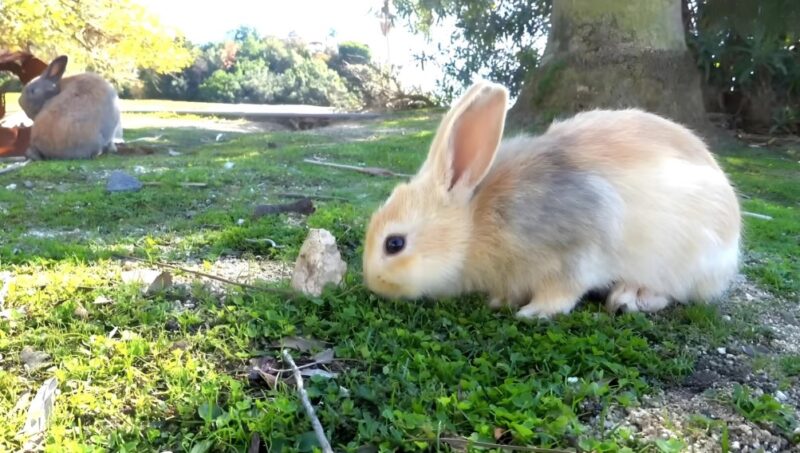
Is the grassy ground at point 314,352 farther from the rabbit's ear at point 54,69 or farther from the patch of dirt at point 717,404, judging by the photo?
the rabbit's ear at point 54,69

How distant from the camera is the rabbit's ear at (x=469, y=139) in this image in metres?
2.52

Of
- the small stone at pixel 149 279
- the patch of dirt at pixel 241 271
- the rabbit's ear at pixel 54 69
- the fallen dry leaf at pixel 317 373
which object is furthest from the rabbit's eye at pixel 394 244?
the rabbit's ear at pixel 54 69

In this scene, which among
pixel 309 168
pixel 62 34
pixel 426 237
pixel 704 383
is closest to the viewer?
pixel 704 383

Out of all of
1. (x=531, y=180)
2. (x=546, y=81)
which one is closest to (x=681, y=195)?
(x=531, y=180)

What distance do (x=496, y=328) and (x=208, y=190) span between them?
10.5 feet

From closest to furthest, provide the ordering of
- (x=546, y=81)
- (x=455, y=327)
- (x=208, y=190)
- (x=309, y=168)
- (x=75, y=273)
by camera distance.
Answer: (x=455, y=327)
(x=75, y=273)
(x=208, y=190)
(x=309, y=168)
(x=546, y=81)

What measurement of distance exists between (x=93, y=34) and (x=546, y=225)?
1103 centimetres

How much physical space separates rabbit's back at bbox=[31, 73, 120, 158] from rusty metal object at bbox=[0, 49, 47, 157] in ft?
2.25

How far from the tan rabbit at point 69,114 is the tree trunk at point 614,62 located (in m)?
4.76

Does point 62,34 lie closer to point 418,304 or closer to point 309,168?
point 309,168

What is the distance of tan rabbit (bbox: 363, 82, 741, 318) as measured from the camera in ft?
8.27

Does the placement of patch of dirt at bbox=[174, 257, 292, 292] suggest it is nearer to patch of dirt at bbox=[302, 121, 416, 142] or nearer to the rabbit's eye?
the rabbit's eye

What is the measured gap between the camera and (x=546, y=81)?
786 centimetres

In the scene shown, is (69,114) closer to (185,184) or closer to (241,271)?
(185,184)
